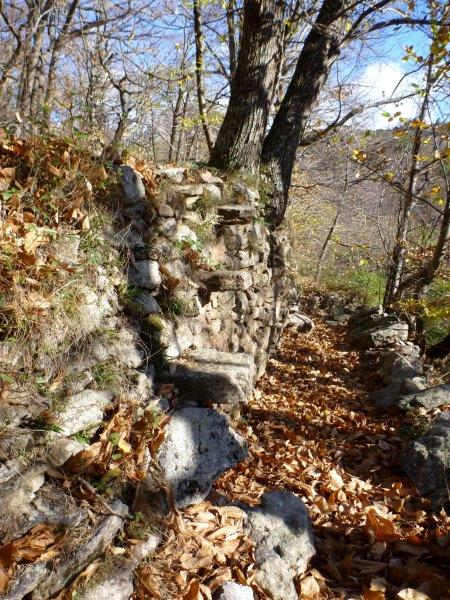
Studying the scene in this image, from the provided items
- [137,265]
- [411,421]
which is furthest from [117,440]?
[411,421]

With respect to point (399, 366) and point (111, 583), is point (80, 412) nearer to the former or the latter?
point (111, 583)

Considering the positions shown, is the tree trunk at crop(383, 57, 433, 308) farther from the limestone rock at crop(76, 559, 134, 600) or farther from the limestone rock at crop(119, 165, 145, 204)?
the limestone rock at crop(76, 559, 134, 600)

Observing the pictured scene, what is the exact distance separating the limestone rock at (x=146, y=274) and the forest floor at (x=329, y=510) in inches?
67.3

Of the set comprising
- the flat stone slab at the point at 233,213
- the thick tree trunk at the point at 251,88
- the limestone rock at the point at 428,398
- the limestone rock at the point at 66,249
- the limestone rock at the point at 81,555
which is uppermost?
the thick tree trunk at the point at 251,88

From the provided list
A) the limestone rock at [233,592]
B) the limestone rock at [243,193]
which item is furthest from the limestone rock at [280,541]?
the limestone rock at [243,193]

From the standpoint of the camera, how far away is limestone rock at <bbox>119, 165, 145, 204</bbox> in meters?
3.36

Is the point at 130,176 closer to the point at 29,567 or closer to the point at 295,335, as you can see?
the point at 29,567

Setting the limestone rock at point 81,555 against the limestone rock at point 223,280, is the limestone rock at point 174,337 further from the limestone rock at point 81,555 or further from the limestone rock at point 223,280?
the limestone rock at point 81,555

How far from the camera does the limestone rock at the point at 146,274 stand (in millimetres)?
3256

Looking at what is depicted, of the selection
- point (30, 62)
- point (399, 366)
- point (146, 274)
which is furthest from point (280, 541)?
point (30, 62)

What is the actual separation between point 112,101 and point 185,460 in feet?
29.8

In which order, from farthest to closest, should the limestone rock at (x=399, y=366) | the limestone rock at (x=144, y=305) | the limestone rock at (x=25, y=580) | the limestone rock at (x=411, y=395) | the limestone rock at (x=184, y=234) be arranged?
the limestone rock at (x=399, y=366) < the limestone rock at (x=411, y=395) < the limestone rock at (x=184, y=234) < the limestone rock at (x=144, y=305) < the limestone rock at (x=25, y=580)

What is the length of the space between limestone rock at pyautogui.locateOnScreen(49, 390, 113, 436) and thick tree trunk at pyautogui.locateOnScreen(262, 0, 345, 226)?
14.4ft

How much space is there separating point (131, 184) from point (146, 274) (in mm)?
791
